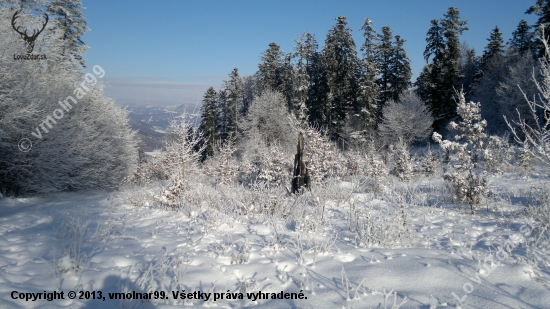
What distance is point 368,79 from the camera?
29.3 meters

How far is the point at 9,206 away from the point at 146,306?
7411 mm

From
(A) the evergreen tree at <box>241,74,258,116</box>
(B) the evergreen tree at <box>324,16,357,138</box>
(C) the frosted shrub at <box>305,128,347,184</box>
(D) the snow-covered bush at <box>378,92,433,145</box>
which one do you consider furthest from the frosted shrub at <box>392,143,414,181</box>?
(A) the evergreen tree at <box>241,74,258,116</box>

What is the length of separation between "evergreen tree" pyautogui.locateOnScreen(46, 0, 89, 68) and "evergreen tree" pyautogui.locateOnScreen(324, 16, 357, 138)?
2274 centimetres

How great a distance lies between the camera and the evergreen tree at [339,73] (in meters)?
33.1

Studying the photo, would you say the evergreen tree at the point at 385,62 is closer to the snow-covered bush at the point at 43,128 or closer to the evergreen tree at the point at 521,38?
the evergreen tree at the point at 521,38

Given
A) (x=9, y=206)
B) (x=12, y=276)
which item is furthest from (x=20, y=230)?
(x=9, y=206)

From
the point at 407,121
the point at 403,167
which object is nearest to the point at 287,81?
the point at 407,121

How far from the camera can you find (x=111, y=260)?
143 inches

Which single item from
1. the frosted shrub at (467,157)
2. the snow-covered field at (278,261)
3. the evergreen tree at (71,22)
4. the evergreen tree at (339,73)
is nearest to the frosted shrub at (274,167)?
the frosted shrub at (467,157)

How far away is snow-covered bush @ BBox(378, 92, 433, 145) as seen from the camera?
94.2 ft

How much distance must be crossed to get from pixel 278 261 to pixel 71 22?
22.5 metres

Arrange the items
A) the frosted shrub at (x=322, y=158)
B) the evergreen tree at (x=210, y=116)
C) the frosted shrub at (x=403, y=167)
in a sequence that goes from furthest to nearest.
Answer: the evergreen tree at (x=210, y=116) → the frosted shrub at (x=322, y=158) → the frosted shrub at (x=403, y=167)

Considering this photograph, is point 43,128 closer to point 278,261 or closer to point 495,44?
point 278,261

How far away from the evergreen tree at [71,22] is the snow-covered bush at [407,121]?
25746 mm
